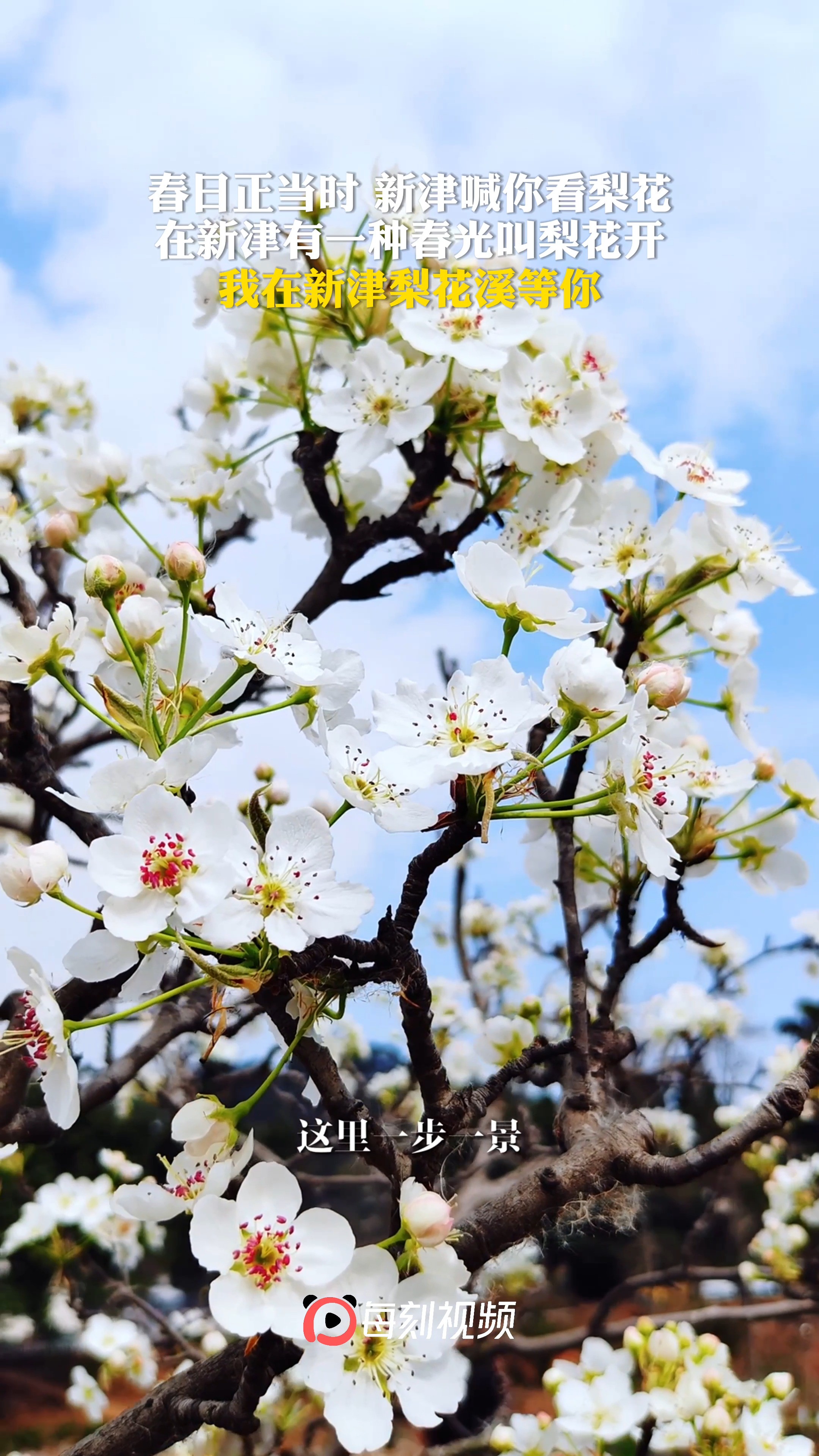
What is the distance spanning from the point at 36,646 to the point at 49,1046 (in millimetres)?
432

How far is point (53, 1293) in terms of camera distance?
5320 mm

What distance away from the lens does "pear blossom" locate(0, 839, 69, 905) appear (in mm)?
1042

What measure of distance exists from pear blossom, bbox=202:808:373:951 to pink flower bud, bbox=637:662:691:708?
382 millimetres

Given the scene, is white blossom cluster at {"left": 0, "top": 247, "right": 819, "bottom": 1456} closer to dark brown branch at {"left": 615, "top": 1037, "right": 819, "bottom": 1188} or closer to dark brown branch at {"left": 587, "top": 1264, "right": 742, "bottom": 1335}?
dark brown branch at {"left": 615, "top": 1037, "right": 819, "bottom": 1188}

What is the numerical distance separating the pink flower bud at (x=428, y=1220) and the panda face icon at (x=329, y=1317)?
0.26 ft

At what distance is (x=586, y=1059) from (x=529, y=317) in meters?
1.10

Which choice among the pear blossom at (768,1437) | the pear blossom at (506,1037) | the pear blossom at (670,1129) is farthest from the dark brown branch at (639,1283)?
the pear blossom at (670,1129)

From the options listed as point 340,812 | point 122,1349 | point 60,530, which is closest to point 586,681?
point 340,812

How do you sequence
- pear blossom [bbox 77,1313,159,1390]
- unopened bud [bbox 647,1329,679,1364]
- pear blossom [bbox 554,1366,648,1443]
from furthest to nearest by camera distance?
pear blossom [bbox 77,1313,159,1390]
unopened bud [bbox 647,1329,679,1364]
pear blossom [bbox 554,1366,648,1443]

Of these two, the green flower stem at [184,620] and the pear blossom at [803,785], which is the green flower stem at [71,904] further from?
the pear blossom at [803,785]

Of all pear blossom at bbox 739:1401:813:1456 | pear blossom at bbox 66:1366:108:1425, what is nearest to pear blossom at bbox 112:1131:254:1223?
pear blossom at bbox 739:1401:813:1456

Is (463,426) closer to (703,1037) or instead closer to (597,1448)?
(597,1448)

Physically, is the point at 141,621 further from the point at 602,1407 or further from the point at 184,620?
the point at 602,1407

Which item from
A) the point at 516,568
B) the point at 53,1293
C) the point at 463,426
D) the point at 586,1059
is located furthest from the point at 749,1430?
the point at 53,1293
